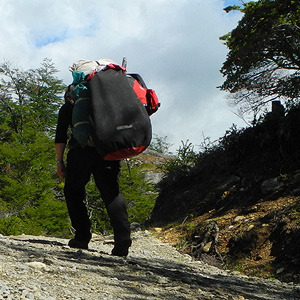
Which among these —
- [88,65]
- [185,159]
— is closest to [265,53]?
[185,159]

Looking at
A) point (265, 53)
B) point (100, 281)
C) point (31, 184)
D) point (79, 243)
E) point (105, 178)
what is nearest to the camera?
point (100, 281)

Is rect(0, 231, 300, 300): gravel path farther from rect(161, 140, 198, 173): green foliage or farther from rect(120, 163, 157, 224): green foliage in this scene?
rect(120, 163, 157, 224): green foliage

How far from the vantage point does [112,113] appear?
3.91 metres

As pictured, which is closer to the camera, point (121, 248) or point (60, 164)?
point (121, 248)

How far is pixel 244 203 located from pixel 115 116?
483 centimetres

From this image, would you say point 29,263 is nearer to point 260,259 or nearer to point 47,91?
point 260,259

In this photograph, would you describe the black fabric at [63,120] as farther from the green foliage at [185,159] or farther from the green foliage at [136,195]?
the green foliage at [136,195]

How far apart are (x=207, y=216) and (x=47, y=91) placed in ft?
104

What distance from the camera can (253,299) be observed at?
371cm

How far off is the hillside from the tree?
2143 mm

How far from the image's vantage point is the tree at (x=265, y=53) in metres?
12.7

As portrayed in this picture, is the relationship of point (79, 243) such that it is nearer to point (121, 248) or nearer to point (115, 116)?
point (121, 248)

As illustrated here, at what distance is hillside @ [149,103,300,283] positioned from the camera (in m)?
5.87

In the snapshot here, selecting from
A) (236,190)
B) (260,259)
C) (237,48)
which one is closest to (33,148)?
(237,48)
